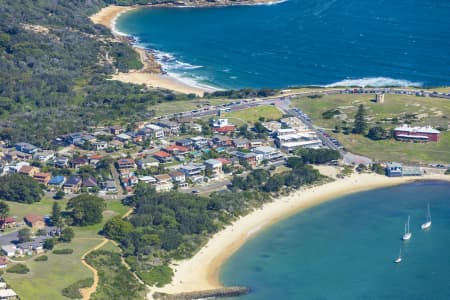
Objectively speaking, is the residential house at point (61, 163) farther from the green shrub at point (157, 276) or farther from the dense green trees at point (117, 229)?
the green shrub at point (157, 276)

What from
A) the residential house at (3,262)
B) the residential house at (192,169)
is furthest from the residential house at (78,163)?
the residential house at (3,262)

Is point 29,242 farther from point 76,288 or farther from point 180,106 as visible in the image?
point 180,106

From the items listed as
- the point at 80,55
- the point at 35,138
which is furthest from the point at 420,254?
the point at 80,55

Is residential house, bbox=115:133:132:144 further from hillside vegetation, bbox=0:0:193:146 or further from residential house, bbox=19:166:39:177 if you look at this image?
residential house, bbox=19:166:39:177

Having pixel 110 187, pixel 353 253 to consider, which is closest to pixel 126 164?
pixel 110 187

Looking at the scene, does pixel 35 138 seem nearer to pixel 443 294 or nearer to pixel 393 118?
pixel 393 118

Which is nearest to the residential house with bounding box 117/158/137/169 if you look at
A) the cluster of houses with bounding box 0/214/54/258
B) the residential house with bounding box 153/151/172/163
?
the residential house with bounding box 153/151/172/163
